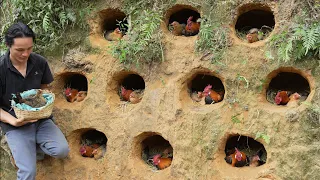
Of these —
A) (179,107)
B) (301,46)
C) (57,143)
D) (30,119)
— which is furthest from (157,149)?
(301,46)

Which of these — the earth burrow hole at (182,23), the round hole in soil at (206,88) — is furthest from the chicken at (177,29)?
the round hole in soil at (206,88)

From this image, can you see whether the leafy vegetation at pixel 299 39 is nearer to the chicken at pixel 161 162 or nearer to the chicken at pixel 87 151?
the chicken at pixel 161 162

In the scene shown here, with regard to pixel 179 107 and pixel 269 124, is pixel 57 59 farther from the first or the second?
pixel 269 124

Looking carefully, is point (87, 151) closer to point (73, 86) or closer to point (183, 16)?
point (73, 86)

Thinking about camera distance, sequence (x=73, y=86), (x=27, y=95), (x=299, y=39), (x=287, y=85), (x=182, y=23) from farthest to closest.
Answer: (x=73, y=86) → (x=182, y=23) → (x=287, y=85) → (x=27, y=95) → (x=299, y=39)

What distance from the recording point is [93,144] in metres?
4.49

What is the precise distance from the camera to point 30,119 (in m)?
3.59

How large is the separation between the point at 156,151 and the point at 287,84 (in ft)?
4.58

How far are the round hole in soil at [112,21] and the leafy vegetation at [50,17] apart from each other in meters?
0.17

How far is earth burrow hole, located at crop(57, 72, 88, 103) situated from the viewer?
14.6 ft

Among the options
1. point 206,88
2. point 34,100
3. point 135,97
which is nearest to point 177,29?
point 206,88

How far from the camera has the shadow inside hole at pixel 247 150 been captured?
3.79 metres

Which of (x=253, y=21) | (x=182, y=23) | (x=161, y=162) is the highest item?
(x=253, y=21)

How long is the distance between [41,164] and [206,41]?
6.67 ft
